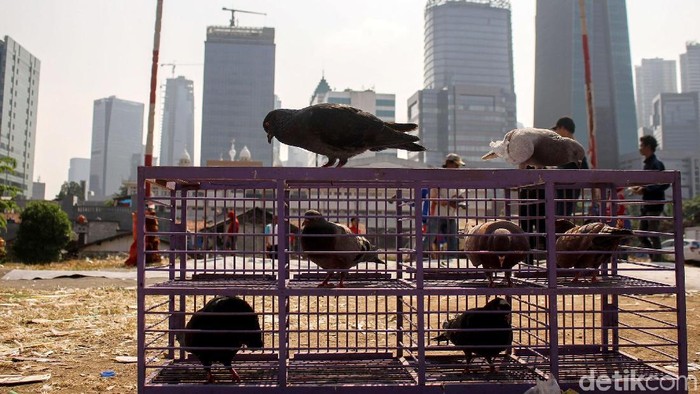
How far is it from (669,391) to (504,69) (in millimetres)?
154456

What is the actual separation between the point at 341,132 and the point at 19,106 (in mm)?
122191

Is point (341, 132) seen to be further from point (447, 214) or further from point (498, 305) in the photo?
point (498, 305)

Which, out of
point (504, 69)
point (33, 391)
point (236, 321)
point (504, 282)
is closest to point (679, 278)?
point (504, 282)

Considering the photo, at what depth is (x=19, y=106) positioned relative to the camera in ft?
353

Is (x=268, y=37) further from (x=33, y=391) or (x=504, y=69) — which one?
(x=33, y=391)

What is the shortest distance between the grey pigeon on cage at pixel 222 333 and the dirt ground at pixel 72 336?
0.80 meters

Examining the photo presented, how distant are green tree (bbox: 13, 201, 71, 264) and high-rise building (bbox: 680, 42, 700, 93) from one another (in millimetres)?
197567

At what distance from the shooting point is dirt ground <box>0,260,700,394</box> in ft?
14.2

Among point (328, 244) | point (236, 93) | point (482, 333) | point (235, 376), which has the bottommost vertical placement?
point (235, 376)

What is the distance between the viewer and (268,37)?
440ft

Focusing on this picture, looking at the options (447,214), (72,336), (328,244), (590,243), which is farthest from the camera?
(72,336)

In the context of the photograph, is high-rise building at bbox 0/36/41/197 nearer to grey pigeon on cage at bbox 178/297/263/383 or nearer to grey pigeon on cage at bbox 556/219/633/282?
grey pigeon on cage at bbox 178/297/263/383

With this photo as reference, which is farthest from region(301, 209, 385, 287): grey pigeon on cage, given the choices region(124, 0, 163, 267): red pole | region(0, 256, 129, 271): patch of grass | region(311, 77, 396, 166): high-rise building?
region(311, 77, 396, 166): high-rise building

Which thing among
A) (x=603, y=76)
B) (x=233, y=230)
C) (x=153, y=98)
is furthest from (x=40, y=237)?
(x=603, y=76)
